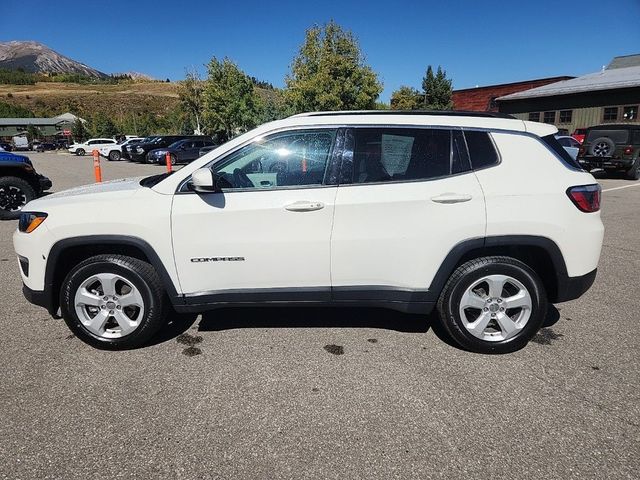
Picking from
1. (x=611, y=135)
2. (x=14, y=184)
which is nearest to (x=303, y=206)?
(x=14, y=184)

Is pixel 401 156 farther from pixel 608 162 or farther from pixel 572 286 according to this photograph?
pixel 608 162

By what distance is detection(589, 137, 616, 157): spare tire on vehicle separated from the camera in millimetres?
15166

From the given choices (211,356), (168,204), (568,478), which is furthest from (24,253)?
(568,478)

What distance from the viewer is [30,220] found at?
10.8 ft

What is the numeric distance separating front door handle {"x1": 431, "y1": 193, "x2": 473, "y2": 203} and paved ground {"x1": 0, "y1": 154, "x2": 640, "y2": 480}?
3.06 feet

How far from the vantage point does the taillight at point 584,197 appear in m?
3.15

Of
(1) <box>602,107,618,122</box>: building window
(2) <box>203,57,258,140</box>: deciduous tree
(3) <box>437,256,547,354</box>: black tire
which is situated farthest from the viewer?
(2) <box>203,57,258,140</box>: deciduous tree

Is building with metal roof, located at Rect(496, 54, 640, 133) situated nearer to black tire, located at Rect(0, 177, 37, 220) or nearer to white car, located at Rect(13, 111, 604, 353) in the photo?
white car, located at Rect(13, 111, 604, 353)

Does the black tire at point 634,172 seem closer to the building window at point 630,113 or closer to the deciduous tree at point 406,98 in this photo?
the building window at point 630,113

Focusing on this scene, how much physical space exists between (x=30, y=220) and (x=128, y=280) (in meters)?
0.89

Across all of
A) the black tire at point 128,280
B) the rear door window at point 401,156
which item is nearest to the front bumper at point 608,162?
the rear door window at point 401,156

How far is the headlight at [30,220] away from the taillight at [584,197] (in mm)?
3873

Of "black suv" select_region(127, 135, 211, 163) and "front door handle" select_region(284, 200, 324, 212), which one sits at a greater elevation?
"black suv" select_region(127, 135, 211, 163)

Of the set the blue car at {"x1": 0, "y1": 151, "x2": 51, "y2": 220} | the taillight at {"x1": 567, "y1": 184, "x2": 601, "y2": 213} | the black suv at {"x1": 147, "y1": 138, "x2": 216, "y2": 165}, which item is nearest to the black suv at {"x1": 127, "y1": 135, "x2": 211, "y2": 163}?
the black suv at {"x1": 147, "y1": 138, "x2": 216, "y2": 165}
